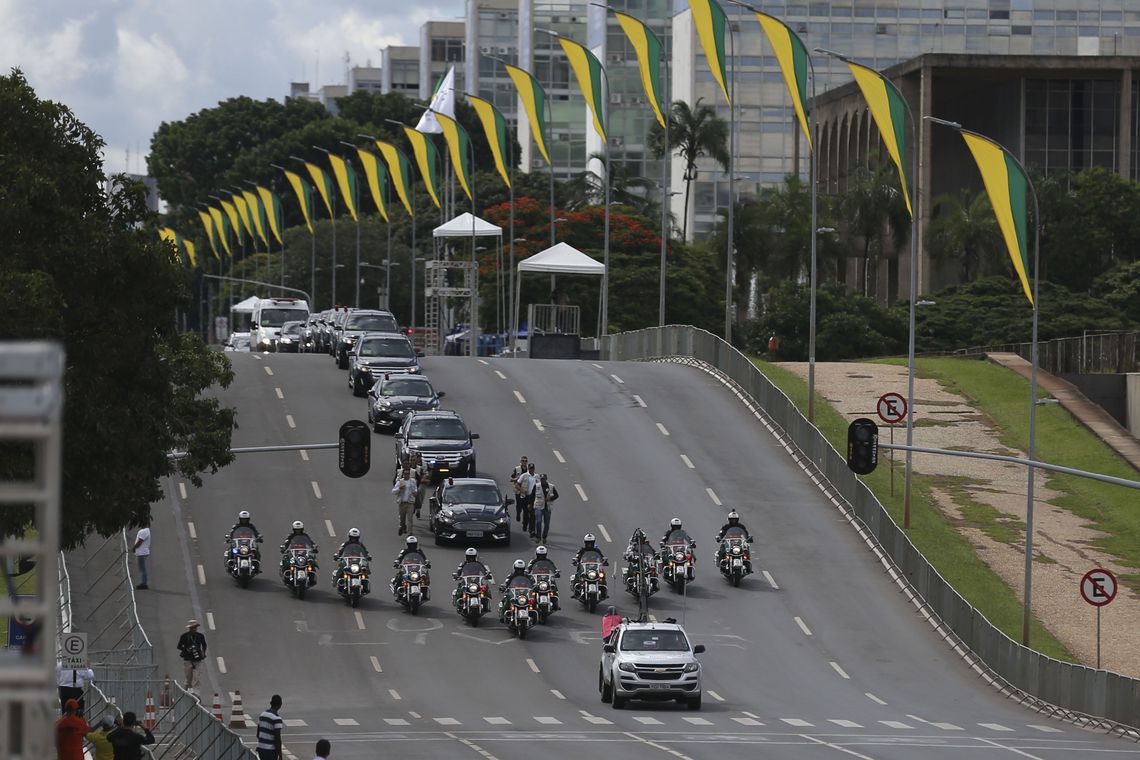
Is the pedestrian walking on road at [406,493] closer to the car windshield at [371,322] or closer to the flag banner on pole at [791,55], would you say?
the flag banner on pole at [791,55]

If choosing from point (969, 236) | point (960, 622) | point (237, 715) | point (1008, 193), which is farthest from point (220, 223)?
point (237, 715)

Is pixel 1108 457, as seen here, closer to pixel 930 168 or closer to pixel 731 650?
pixel 731 650

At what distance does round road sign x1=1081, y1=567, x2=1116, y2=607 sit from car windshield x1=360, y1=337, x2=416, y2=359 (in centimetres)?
2884

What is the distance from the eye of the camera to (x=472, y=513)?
4500cm

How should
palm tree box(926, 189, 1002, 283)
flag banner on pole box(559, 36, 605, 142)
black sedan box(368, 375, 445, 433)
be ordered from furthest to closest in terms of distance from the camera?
palm tree box(926, 189, 1002, 283) → flag banner on pole box(559, 36, 605, 142) → black sedan box(368, 375, 445, 433)

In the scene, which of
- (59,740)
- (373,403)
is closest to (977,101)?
(373,403)

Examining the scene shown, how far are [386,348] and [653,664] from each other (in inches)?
1141

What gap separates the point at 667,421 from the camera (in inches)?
2309

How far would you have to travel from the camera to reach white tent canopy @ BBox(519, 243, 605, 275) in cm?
7838

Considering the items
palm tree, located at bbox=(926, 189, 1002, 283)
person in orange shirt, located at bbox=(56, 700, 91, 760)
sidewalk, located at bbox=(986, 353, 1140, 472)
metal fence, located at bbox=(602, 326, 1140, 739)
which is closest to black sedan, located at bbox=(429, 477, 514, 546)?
metal fence, located at bbox=(602, 326, 1140, 739)

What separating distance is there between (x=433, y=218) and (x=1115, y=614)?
106604mm

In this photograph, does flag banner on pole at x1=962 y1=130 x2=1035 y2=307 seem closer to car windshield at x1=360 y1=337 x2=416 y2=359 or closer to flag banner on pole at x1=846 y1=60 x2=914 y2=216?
flag banner on pole at x1=846 y1=60 x2=914 y2=216

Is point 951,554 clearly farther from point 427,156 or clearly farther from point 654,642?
point 427,156

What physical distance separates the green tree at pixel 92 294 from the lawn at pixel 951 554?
20299 millimetres
